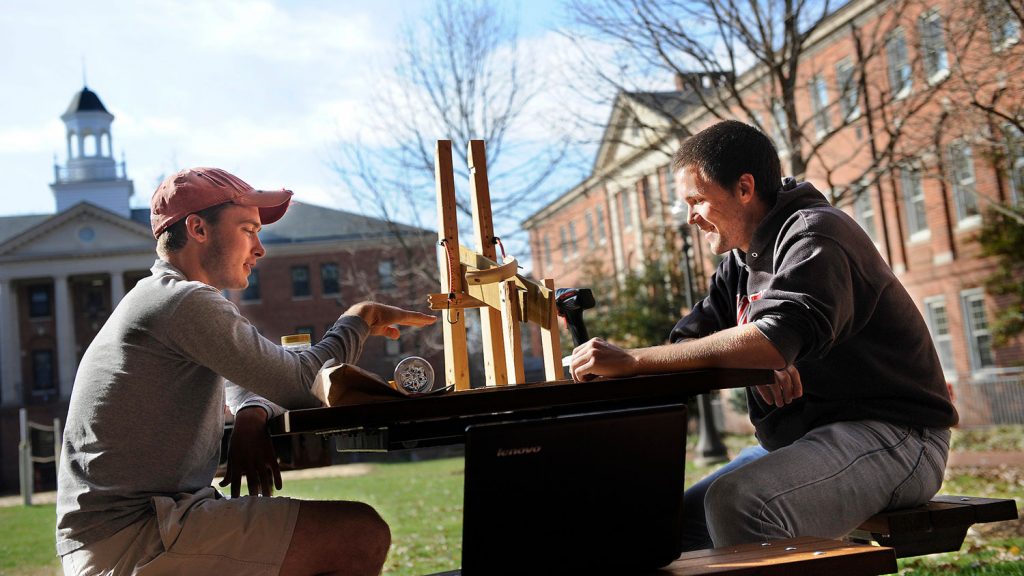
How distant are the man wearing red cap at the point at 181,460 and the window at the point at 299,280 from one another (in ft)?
177

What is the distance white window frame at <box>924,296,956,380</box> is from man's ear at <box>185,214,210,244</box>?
25.8 m

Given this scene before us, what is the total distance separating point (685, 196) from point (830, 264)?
68 centimetres

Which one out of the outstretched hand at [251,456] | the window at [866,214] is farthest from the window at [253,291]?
the outstretched hand at [251,456]

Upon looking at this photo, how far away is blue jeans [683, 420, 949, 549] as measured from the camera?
2.87m

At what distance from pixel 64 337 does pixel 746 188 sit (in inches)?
2316

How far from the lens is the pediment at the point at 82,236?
2256 inches

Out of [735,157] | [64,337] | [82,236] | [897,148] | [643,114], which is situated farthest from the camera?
[82,236]

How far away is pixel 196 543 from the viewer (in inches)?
104

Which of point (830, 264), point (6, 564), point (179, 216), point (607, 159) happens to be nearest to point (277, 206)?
point (179, 216)

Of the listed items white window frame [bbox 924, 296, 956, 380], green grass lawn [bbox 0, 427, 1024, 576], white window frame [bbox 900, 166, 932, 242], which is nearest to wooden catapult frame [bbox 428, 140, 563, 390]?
green grass lawn [bbox 0, 427, 1024, 576]

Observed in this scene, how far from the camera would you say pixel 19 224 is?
62.0 m

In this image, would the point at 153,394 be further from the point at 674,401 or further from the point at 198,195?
the point at 674,401

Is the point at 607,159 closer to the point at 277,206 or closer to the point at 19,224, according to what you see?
the point at 277,206

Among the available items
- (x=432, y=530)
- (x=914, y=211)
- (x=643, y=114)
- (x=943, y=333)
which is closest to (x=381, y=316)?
(x=432, y=530)
